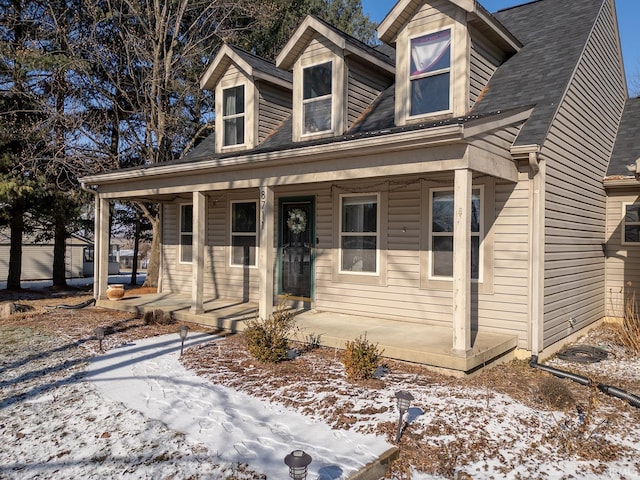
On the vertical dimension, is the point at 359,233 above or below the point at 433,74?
below

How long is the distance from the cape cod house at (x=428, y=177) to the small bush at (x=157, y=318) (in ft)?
1.88

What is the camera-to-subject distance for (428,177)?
770 cm

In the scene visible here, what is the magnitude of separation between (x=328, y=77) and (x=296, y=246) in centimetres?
349

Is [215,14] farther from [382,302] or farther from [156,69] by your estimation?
[382,302]

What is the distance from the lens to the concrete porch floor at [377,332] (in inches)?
228

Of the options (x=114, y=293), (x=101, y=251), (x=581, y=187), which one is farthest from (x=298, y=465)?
(x=101, y=251)

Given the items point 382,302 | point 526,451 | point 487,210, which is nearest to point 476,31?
point 487,210

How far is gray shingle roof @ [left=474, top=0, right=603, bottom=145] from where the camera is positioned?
7004 millimetres

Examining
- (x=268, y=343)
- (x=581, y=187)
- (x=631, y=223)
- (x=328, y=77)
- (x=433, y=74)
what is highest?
(x=328, y=77)

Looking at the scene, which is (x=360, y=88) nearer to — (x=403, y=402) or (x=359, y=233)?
(x=359, y=233)

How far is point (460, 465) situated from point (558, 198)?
5.19 m

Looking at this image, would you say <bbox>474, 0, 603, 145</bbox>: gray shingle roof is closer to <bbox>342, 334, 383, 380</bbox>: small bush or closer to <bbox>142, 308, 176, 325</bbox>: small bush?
<bbox>342, 334, 383, 380</bbox>: small bush

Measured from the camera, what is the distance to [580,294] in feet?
26.9

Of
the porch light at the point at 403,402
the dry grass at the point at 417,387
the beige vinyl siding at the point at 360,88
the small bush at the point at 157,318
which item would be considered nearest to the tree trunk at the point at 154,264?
the small bush at the point at 157,318
